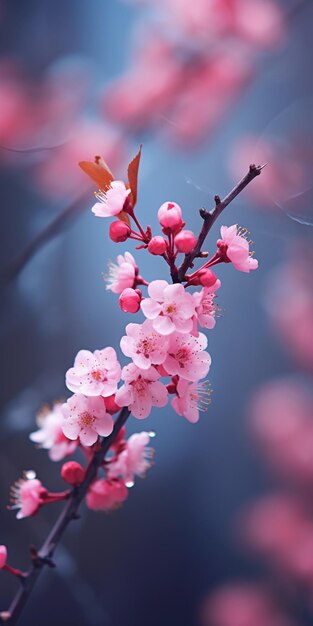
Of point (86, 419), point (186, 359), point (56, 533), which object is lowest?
point (56, 533)

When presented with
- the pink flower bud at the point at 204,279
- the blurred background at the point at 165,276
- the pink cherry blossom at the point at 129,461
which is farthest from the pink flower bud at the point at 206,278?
the blurred background at the point at 165,276

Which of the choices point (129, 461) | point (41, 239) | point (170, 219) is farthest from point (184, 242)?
point (41, 239)

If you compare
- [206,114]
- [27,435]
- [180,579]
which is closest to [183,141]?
[206,114]

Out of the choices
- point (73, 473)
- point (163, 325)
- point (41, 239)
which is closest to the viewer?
point (163, 325)

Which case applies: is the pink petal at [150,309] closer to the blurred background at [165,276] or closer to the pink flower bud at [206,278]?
the pink flower bud at [206,278]

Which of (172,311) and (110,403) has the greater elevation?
(172,311)

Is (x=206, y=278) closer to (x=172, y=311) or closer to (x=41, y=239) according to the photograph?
(x=172, y=311)

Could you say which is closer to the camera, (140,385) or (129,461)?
(140,385)
